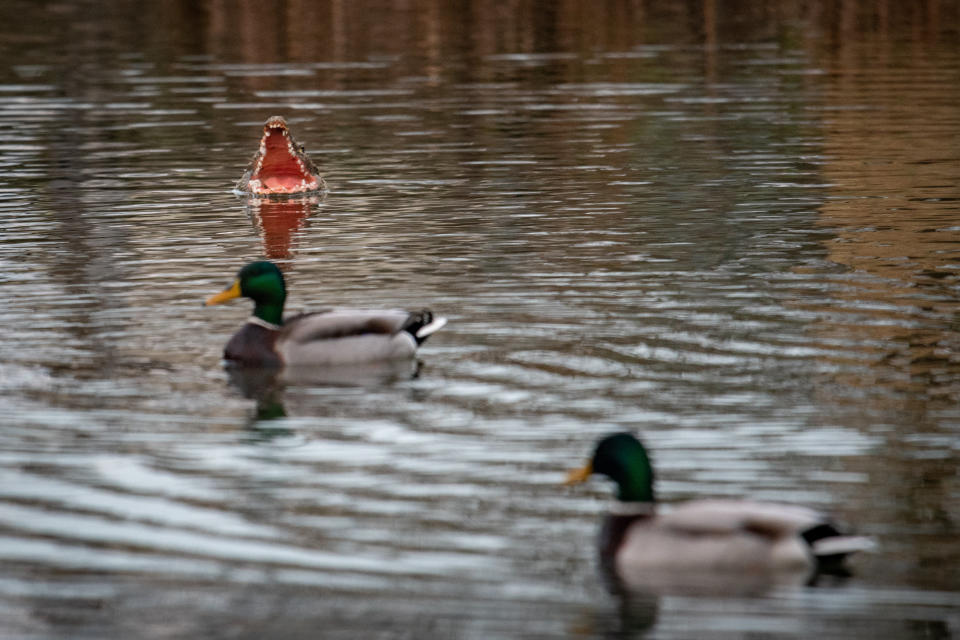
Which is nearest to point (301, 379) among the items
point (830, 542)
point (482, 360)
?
point (482, 360)

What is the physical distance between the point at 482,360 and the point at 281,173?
10.2 metres

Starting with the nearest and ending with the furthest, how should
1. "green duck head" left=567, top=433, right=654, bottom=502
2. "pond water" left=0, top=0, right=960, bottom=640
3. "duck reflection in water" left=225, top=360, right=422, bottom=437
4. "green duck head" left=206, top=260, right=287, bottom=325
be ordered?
"pond water" left=0, top=0, right=960, bottom=640 < "green duck head" left=567, top=433, right=654, bottom=502 < "duck reflection in water" left=225, top=360, right=422, bottom=437 < "green duck head" left=206, top=260, right=287, bottom=325

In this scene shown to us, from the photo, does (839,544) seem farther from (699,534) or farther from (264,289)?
(264,289)

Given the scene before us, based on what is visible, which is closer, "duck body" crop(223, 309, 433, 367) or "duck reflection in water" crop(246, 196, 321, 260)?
"duck body" crop(223, 309, 433, 367)

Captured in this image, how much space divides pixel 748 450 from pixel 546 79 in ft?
81.2

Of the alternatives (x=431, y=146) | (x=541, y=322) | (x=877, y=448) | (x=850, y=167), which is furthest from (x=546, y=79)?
(x=877, y=448)

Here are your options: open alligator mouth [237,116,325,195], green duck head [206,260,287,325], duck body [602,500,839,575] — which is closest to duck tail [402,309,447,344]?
green duck head [206,260,287,325]

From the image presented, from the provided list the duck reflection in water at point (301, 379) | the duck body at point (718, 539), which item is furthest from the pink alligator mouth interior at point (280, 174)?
the duck body at point (718, 539)

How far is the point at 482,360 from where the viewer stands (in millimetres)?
13227

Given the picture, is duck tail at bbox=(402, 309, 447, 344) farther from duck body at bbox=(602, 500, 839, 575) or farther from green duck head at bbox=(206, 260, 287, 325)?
duck body at bbox=(602, 500, 839, 575)

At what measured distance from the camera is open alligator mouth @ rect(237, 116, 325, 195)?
2269 centimetres

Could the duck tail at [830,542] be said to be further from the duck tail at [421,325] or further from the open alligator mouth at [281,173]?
the open alligator mouth at [281,173]

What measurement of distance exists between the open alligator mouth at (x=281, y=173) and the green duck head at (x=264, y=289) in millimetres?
8969

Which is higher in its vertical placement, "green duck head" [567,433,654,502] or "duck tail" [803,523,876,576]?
"green duck head" [567,433,654,502]
